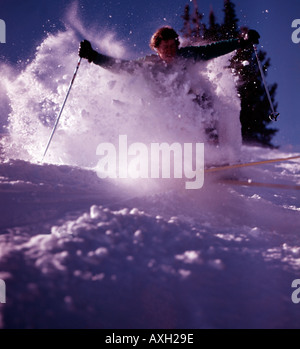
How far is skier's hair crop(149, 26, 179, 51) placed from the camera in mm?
2951

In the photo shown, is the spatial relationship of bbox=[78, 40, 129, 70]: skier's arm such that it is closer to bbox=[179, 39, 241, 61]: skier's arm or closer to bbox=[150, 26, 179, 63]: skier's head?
bbox=[150, 26, 179, 63]: skier's head

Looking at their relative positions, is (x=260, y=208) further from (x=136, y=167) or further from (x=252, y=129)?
(x=252, y=129)

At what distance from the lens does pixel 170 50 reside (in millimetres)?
2957

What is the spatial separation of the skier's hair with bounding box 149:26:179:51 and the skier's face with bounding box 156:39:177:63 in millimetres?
46

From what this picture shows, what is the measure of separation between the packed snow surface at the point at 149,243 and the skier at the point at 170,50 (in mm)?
224

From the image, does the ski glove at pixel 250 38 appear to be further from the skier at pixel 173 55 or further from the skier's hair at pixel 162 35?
the skier's hair at pixel 162 35

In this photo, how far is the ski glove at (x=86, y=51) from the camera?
3115mm

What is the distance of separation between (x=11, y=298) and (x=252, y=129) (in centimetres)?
1505

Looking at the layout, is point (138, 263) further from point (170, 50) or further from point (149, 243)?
point (170, 50)

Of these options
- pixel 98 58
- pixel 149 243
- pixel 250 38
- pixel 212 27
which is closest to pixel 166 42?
pixel 98 58

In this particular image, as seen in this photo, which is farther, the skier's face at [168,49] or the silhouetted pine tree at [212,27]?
the silhouetted pine tree at [212,27]

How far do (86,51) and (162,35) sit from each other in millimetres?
1037

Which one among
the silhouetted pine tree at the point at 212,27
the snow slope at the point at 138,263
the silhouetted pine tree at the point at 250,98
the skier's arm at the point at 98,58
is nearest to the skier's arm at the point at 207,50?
the skier's arm at the point at 98,58

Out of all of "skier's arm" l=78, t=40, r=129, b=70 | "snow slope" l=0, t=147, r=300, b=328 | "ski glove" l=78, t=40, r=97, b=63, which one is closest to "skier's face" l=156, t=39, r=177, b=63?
"skier's arm" l=78, t=40, r=129, b=70
